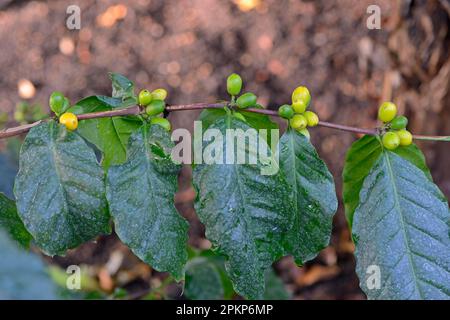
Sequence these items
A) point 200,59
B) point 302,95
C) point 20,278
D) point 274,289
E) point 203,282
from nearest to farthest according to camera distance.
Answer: point 20,278
point 302,95
point 203,282
point 274,289
point 200,59

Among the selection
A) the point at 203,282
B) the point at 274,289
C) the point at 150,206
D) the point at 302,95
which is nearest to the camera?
the point at 150,206

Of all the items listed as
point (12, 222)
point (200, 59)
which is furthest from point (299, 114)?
point (200, 59)

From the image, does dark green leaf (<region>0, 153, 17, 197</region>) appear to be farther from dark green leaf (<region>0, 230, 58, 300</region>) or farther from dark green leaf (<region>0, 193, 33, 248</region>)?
dark green leaf (<region>0, 230, 58, 300</region>)

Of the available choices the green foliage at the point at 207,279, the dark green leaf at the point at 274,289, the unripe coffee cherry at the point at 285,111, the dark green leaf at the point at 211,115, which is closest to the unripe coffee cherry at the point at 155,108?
the dark green leaf at the point at 211,115

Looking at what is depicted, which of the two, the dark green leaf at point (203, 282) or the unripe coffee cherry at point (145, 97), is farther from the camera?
the dark green leaf at point (203, 282)

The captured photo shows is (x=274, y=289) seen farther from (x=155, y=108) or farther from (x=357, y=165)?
(x=155, y=108)

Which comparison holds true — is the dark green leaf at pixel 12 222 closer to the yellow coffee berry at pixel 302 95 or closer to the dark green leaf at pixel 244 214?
the dark green leaf at pixel 244 214

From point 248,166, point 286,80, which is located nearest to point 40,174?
point 248,166

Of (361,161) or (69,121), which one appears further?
(361,161)
